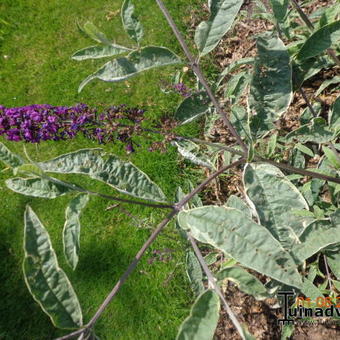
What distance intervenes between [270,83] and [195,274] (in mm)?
924

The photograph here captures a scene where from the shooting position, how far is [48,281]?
37.0 inches

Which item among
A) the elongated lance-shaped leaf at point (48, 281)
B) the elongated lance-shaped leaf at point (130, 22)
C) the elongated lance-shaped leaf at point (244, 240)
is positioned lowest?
the elongated lance-shaped leaf at point (244, 240)

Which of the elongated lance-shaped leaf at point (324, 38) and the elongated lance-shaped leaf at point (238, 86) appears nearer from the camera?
the elongated lance-shaped leaf at point (324, 38)

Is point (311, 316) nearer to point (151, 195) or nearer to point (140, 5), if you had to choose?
point (151, 195)

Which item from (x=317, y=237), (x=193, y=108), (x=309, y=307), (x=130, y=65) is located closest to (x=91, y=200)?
(x=193, y=108)

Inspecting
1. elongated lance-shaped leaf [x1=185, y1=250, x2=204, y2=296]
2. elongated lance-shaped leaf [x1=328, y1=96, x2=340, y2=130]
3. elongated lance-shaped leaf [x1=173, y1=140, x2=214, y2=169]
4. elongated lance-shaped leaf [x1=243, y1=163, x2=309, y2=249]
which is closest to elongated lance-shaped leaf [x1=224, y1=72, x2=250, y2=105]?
elongated lance-shaped leaf [x1=173, y1=140, x2=214, y2=169]

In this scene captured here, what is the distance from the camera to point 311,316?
169 centimetres

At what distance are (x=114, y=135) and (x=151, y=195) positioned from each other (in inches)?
17.8

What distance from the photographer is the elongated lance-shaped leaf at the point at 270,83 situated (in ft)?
4.07

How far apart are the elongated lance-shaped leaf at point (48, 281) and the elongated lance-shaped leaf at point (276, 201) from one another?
0.61m

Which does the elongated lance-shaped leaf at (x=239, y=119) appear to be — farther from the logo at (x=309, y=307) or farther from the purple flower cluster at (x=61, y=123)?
the logo at (x=309, y=307)

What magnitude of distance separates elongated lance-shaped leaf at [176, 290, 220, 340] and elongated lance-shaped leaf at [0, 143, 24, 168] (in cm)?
67

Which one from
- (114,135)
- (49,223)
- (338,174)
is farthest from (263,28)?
(49,223)

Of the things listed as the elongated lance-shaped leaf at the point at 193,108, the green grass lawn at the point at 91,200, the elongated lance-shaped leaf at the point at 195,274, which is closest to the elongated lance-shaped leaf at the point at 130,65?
the elongated lance-shaped leaf at the point at 193,108
